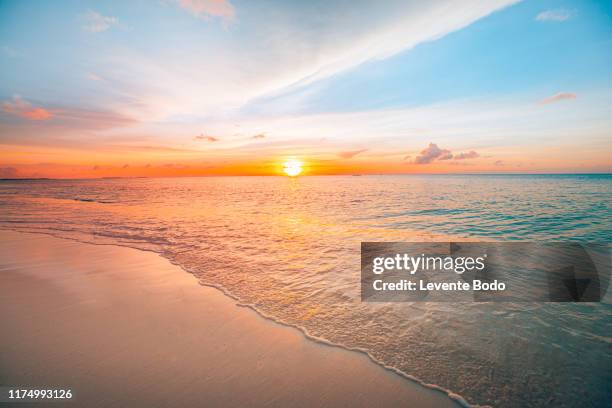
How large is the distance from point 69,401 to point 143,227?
1442cm

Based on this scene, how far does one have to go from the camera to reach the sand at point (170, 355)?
3.61 m

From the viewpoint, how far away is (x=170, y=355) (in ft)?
14.2

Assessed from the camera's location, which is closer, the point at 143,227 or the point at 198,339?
the point at 198,339

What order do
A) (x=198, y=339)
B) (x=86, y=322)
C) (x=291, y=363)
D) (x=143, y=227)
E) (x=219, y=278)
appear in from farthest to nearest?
(x=143, y=227) < (x=219, y=278) < (x=86, y=322) < (x=198, y=339) < (x=291, y=363)

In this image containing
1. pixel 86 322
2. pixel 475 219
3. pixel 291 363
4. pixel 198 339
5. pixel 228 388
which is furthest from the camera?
pixel 475 219

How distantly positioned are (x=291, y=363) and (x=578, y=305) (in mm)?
6768

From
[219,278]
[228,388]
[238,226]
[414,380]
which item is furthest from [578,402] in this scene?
[238,226]

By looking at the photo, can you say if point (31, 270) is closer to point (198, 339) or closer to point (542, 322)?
point (198, 339)

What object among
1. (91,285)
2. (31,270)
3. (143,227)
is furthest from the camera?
(143,227)

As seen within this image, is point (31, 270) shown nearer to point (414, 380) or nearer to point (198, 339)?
point (198, 339)

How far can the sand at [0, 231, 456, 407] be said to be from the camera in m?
3.61

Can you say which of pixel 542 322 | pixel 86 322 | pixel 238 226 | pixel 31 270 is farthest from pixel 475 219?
pixel 31 270

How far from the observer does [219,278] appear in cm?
797

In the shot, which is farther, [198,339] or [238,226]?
[238,226]
